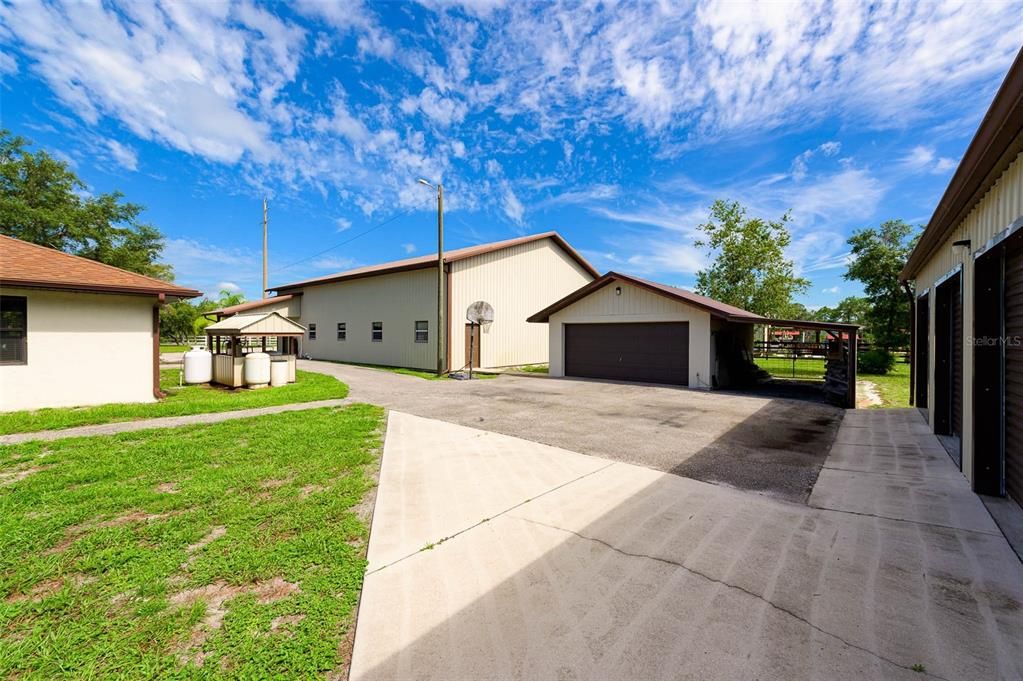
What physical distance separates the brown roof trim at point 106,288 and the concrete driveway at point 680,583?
934cm

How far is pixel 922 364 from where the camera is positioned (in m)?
9.97

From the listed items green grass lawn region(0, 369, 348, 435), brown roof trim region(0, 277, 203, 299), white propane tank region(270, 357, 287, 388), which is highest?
brown roof trim region(0, 277, 203, 299)

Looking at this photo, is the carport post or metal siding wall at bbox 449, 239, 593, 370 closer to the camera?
the carport post

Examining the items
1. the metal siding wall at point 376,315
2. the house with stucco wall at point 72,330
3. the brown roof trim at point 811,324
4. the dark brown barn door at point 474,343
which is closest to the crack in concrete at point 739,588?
the house with stucco wall at point 72,330

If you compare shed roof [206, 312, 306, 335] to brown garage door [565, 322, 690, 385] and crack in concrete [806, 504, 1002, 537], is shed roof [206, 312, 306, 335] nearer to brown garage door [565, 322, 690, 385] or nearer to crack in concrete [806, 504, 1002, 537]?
brown garage door [565, 322, 690, 385]

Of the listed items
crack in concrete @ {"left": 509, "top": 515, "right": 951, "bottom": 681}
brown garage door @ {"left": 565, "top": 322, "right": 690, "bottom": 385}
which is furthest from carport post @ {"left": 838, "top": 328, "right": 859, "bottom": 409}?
crack in concrete @ {"left": 509, "top": 515, "right": 951, "bottom": 681}

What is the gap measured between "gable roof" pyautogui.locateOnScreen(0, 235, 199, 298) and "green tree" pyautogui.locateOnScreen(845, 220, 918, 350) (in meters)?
30.2

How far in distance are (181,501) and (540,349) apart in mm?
19836

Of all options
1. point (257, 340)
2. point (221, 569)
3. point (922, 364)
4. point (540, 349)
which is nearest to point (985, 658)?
point (221, 569)

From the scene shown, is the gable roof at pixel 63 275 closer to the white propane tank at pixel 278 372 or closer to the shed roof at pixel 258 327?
the shed roof at pixel 258 327

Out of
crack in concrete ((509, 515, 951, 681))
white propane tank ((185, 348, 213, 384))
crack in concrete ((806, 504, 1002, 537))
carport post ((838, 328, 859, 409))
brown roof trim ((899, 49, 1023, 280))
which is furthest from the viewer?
white propane tank ((185, 348, 213, 384))

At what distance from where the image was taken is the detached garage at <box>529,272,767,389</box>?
13.7 metres

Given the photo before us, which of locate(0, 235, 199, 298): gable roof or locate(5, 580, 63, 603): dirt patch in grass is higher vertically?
locate(0, 235, 199, 298): gable roof

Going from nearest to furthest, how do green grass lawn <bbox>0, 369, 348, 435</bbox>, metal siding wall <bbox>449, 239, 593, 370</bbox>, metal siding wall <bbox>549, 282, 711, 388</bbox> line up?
green grass lawn <bbox>0, 369, 348, 435</bbox> → metal siding wall <bbox>549, 282, 711, 388</bbox> → metal siding wall <bbox>449, 239, 593, 370</bbox>
